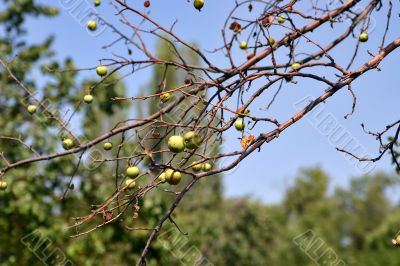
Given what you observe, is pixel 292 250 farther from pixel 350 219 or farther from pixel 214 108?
pixel 214 108

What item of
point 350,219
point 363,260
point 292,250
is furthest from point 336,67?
point 350,219

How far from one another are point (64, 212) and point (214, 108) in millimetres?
3968

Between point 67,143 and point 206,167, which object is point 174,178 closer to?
point 206,167

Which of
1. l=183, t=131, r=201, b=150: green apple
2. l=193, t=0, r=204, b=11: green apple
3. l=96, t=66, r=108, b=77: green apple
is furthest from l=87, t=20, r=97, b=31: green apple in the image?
l=183, t=131, r=201, b=150: green apple

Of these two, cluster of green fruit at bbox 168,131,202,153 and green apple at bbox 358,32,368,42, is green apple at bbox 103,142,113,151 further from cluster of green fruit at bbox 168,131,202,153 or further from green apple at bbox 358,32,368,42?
green apple at bbox 358,32,368,42

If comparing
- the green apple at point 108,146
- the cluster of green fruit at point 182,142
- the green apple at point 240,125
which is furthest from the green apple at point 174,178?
the green apple at point 108,146

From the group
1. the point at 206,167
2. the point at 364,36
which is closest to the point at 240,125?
the point at 206,167

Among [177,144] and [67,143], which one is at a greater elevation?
[67,143]

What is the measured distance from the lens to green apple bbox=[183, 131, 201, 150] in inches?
73.5

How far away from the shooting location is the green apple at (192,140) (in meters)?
1.87

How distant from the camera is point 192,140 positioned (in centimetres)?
187

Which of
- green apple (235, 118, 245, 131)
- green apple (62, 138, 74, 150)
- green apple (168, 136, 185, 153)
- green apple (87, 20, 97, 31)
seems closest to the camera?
green apple (168, 136, 185, 153)

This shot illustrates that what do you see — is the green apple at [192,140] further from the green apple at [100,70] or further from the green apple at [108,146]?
the green apple at [100,70]

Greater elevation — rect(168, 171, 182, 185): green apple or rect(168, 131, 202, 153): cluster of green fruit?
rect(168, 131, 202, 153): cluster of green fruit
